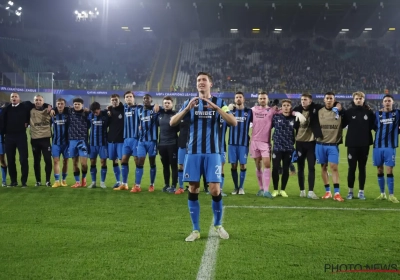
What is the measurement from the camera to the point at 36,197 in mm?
8578

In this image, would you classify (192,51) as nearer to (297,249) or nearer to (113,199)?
Result: (113,199)

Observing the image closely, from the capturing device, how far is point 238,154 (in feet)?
30.8

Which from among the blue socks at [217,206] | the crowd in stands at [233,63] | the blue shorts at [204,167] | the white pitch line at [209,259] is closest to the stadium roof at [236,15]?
the crowd in stands at [233,63]

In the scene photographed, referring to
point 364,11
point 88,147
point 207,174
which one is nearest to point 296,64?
point 364,11

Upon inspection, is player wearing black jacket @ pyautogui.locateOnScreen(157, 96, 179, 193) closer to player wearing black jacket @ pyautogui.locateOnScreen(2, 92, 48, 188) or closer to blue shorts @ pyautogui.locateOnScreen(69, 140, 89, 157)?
blue shorts @ pyautogui.locateOnScreen(69, 140, 89, 157)

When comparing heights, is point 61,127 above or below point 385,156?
above

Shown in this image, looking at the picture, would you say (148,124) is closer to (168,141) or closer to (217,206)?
(168,141)

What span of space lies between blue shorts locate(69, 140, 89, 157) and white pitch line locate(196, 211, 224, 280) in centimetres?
499

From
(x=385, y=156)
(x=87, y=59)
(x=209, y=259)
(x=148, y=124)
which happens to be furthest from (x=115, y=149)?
(x=87, y=59)

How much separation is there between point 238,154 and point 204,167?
4.04m

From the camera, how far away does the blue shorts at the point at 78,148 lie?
32.3ft

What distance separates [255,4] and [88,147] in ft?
111

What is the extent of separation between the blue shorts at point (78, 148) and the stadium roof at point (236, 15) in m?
32.3

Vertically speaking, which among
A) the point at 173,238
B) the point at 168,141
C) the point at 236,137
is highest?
the point at 236,137
